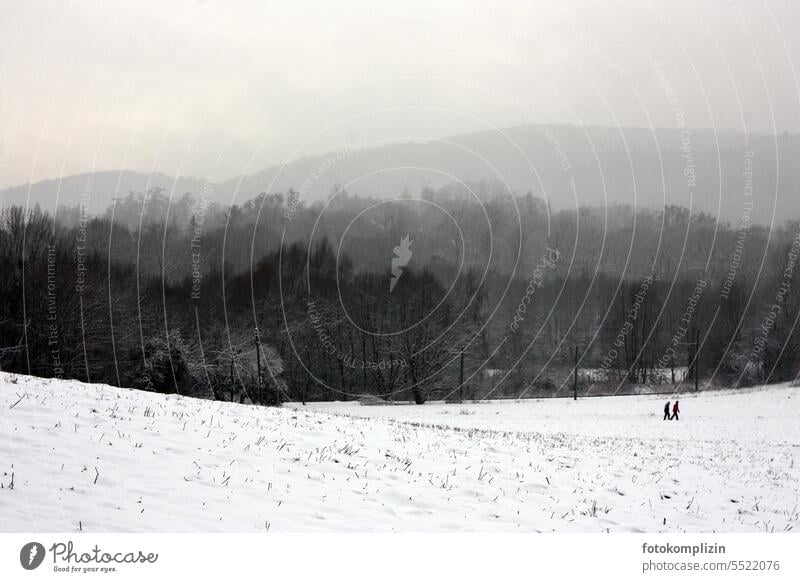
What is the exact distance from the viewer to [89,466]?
35.4 feet

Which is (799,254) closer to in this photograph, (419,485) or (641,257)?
(641,257)

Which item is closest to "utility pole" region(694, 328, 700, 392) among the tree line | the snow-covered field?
the tree line

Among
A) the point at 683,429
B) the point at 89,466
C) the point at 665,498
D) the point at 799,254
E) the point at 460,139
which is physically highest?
the point at 460,139

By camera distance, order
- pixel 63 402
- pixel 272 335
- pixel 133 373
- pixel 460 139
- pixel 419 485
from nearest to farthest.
A: pixel 419 485 < pixel 63 402 < pixel 133 373 < pixel 272 335 < pixel 460 139

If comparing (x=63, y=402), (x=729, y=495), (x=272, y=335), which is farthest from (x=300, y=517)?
(x=272, y=335)

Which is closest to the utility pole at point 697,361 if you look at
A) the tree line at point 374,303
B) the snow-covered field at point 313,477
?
the tree line at point 374,303

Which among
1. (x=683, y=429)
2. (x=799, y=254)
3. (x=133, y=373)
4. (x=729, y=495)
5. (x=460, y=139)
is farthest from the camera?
(x=460, y=139)

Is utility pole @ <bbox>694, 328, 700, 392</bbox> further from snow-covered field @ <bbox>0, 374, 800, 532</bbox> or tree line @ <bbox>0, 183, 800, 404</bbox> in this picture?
snow-covered field @ <bbox>0, 374, 800, 532</bbox>

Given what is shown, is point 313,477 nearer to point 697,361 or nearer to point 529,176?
point 697,361

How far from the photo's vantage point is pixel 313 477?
1258 cm

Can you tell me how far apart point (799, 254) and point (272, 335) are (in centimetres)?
6288

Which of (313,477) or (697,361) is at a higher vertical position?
(313,477)

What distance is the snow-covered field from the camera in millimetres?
10102

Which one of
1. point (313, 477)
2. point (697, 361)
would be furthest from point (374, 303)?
point (313, 477)
